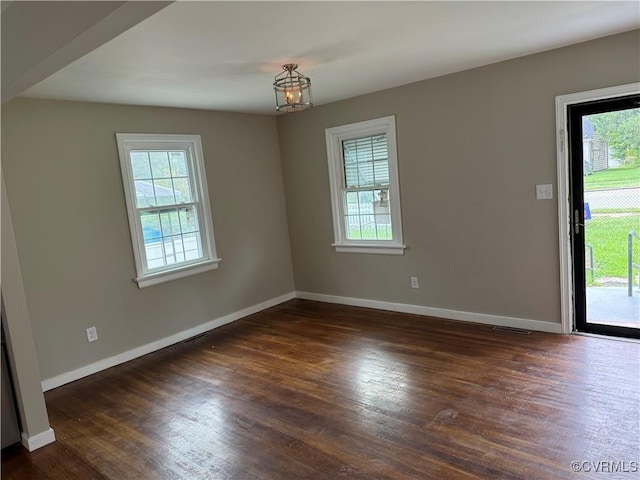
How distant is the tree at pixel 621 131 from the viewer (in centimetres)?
320

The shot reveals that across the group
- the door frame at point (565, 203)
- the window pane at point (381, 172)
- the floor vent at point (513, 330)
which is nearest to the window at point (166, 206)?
the window pane at point (381, 172)

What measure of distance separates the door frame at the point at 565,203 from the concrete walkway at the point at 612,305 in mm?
169

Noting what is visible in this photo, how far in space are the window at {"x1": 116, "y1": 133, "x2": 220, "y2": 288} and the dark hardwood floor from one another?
0.88 meters

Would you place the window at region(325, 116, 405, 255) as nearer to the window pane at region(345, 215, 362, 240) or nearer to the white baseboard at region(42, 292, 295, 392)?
the window pane at region(345, 215, 362, 240)

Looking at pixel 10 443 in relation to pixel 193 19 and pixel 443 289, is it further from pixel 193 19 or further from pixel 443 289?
pixel 443 289

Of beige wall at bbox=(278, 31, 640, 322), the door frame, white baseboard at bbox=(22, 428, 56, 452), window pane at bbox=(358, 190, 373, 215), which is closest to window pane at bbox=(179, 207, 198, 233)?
beige wall at bbox=(278, 31, 640, 322)

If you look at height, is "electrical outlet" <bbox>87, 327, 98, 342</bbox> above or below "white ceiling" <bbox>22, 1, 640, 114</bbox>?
below

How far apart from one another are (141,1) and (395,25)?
1555mm

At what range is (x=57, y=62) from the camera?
200 centimetres

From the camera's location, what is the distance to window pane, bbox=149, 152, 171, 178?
4.18m

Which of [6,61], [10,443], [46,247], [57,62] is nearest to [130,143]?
[46,247]

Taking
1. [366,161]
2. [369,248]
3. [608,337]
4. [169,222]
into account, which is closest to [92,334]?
[169,222]

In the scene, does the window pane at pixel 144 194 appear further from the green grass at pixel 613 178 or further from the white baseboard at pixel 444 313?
the green grass at pixel 613 178

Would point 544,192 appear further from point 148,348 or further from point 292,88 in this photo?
point 148,348
